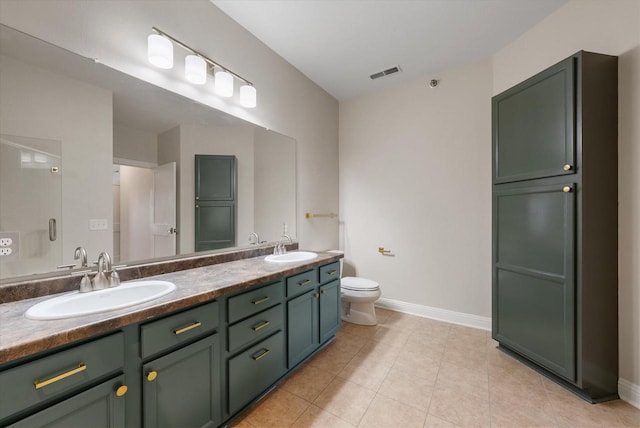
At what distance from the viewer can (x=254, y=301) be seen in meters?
1.50

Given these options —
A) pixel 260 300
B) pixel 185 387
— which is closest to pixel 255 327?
pixel 260 300

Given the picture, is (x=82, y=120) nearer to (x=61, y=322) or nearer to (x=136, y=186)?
(x=136, y=186)

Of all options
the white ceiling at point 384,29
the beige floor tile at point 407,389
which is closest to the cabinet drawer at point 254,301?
the beige floor tile at point 407,389

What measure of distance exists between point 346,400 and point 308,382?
30 cm

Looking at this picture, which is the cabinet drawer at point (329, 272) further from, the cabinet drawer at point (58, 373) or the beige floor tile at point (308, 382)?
the cabinet drawer at point (58, 373)

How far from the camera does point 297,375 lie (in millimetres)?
1904

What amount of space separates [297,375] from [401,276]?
5.63ft

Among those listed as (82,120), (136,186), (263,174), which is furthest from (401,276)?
(82,120)

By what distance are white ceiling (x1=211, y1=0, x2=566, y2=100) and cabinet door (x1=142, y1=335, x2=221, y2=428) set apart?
230 centimetres

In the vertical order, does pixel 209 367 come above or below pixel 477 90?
below

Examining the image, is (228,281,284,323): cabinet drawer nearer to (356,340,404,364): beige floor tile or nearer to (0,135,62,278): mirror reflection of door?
(0,135,62,278): mirror reflection of door

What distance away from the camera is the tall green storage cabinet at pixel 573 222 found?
160cm

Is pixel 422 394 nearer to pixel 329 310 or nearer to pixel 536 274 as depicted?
pixel 329 310

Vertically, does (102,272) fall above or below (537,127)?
below
